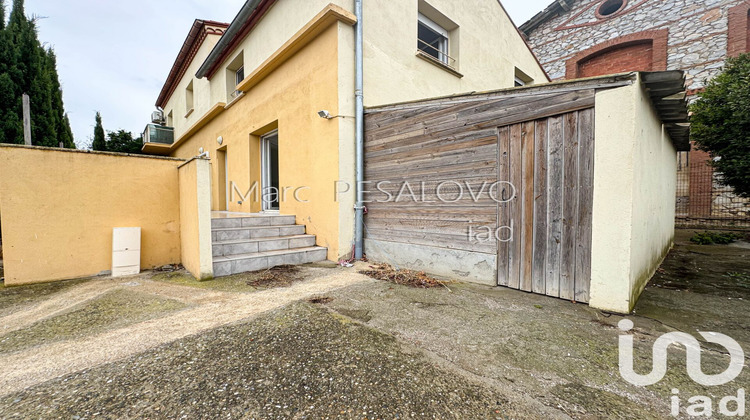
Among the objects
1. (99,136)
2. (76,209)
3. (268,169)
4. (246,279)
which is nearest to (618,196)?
(246,279)

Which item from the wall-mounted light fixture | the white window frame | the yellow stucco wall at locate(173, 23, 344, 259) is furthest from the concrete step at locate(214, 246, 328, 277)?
the white window frame

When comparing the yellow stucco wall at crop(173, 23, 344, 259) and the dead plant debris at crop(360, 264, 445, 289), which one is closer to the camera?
the dead plant debris at crop(360, 264, 445, 289)

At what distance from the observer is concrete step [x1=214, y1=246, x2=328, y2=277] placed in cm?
389

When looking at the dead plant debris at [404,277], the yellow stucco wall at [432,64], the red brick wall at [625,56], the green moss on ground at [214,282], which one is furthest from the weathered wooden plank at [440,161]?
the red brick wall at [625,56]

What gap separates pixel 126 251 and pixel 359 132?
3.98 metres

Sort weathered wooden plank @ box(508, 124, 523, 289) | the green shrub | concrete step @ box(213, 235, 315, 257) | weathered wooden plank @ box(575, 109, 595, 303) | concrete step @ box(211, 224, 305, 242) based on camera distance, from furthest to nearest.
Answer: the green shrub < concrete step @ box(211, 224, 305, 242) < concrete step @ box(213, 235, 315, 257) < weathered wooden plank @ box(508, 124, 523, 289) < weathered wooden plank @ box(575, 109, 595, 303)

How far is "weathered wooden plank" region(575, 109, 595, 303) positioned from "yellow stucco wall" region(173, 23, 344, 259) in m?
3.31

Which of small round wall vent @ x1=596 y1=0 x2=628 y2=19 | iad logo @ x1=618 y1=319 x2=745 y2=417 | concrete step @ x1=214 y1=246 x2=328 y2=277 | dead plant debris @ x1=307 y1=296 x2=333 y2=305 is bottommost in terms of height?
iad logo @ x1=618 y1=319 x2=745 y2=417

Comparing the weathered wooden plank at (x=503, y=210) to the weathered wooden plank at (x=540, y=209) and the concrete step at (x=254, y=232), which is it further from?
the concrete step at (x=254, y=232)

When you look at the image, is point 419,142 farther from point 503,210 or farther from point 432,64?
point 432,64

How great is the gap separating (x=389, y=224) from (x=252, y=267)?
2241 mm

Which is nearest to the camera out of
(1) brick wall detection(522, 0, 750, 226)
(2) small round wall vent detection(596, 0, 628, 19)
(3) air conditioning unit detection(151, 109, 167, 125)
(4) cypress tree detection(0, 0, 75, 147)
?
(4) cypress tree detection(0, 0, 75, 147)

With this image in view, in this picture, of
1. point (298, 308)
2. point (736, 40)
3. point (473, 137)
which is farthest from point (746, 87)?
point (298, 308)

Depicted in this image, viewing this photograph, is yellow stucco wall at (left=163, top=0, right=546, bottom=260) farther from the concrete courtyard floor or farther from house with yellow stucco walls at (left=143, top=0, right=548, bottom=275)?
the concrete courtyard floor
